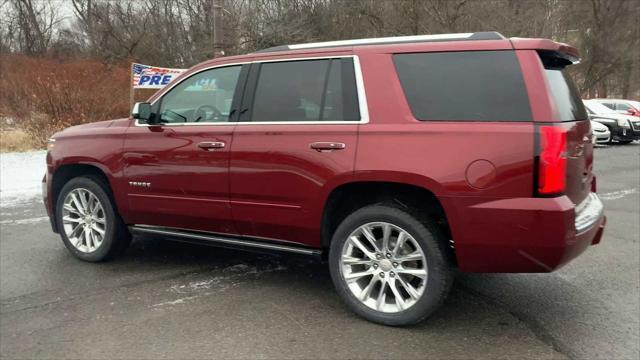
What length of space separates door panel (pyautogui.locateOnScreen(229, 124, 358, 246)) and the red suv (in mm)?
10

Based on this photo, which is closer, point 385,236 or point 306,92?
point 385,236

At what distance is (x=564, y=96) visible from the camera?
11.5ft

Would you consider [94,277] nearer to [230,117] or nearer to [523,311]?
[230,117]

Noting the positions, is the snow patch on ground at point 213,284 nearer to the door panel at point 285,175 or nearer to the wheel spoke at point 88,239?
the door panel at point 285,175

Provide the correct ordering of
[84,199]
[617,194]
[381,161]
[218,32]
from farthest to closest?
[218,32]
[617,194]
[84,199]
[381,161]

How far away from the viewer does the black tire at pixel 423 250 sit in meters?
3.44

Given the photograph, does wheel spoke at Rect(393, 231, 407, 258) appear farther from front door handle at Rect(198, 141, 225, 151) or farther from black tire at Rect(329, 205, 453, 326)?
front door handle at Rect(198, 141, 225, 151)

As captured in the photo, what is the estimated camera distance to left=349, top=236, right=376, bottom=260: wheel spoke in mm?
3660

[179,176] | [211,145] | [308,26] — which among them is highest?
[308,26]

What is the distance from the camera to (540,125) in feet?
10.3

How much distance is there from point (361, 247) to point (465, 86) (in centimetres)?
125

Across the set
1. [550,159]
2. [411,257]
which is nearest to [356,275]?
[411,257]

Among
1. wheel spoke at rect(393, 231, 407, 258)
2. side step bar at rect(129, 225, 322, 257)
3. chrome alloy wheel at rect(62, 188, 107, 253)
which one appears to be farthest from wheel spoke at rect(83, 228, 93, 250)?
wheel spoke at rect(393, 231, 407, 258)

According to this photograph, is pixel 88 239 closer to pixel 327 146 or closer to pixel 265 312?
pixel 265 312
